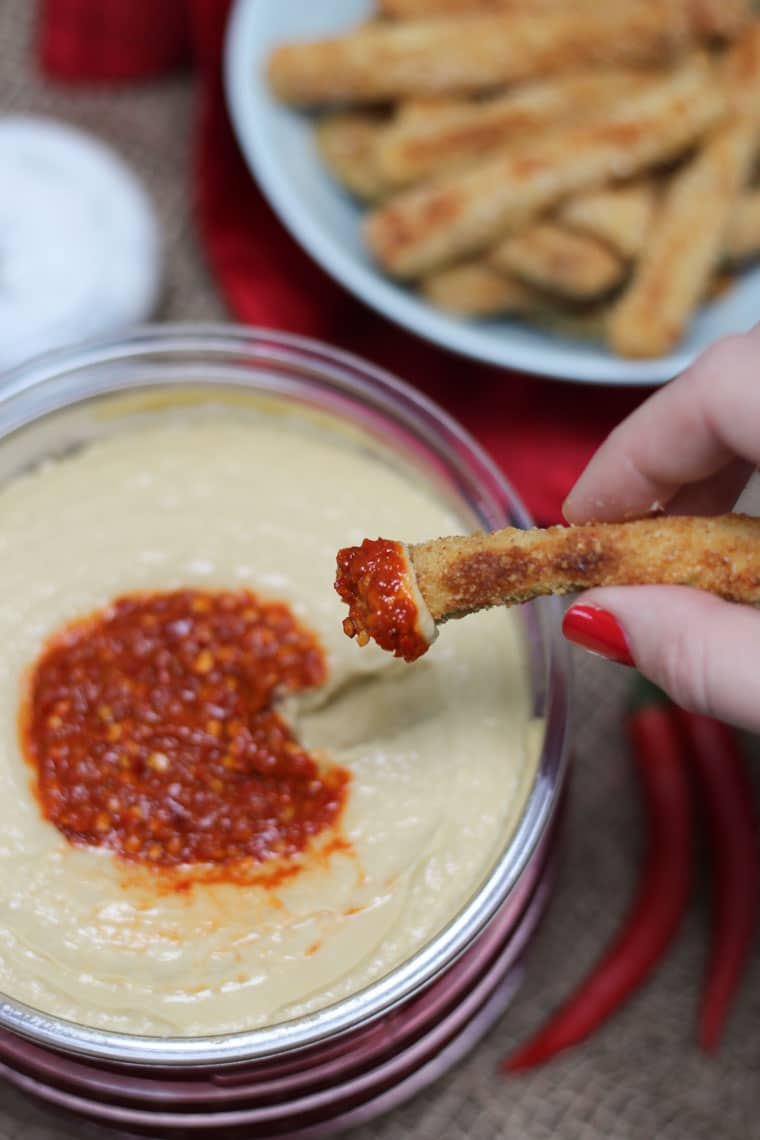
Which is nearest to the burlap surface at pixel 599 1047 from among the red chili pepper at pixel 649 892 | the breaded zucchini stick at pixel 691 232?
the red chili pepper at pixel 649 892

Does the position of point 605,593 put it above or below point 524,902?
above

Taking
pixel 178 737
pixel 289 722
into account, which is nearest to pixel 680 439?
pixel 289 722

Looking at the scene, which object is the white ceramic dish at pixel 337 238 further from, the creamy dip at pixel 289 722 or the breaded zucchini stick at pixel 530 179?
the creamy dip at pixel 289 722

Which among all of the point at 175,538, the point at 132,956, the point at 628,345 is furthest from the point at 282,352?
the point at 132,956

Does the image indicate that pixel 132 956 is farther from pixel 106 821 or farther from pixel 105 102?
pixel 105 102

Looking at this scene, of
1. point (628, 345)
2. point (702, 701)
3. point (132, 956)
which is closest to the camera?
point (702, 701)

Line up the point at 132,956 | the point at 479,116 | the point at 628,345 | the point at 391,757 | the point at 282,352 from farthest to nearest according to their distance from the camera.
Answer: the point at 479,116, the point at 628,345, the point at 282,352, the point at 391,757, the point at 132,956

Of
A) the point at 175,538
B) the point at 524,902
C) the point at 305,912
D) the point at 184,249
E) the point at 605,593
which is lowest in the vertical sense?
the point at 524,902
